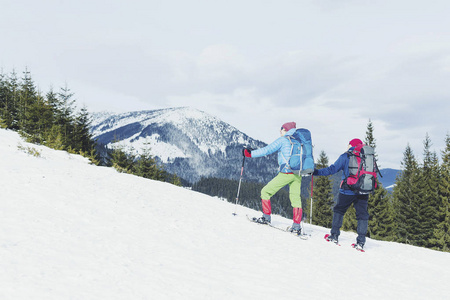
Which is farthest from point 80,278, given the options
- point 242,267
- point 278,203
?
point 278,203

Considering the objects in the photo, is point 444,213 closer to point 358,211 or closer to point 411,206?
point 411,206

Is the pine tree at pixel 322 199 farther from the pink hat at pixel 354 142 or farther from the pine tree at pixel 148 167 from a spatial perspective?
the pink hat at pixel 354 142

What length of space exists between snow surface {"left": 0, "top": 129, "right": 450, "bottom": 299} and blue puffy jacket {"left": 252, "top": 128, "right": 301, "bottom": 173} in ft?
5.62

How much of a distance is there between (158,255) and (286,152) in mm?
4020

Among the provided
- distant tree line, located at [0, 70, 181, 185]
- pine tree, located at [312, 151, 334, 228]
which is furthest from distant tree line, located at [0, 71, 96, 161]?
pine tree, located at [312, 151, 334, 228]

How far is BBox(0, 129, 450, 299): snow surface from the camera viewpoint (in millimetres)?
3434

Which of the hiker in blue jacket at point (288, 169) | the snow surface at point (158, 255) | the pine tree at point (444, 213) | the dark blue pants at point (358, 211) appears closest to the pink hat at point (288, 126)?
the hiker in blue jacket at point (288, 169)

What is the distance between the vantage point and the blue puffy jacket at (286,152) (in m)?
6.92

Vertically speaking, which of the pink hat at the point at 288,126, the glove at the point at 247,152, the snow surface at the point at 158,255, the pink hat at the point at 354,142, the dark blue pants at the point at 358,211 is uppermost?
the pink hat at the point at 288,126

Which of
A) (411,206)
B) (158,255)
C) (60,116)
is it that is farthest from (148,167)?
(411,206)

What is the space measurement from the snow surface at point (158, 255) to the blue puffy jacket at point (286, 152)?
1.71 m

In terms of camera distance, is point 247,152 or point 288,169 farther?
point 247,152

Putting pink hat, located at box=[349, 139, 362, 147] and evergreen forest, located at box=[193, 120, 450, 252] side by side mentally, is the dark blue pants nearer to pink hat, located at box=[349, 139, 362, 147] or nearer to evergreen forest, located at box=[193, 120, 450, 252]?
pink hat, located at box=[349, 139, 362, 147]

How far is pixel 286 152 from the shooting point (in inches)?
277
